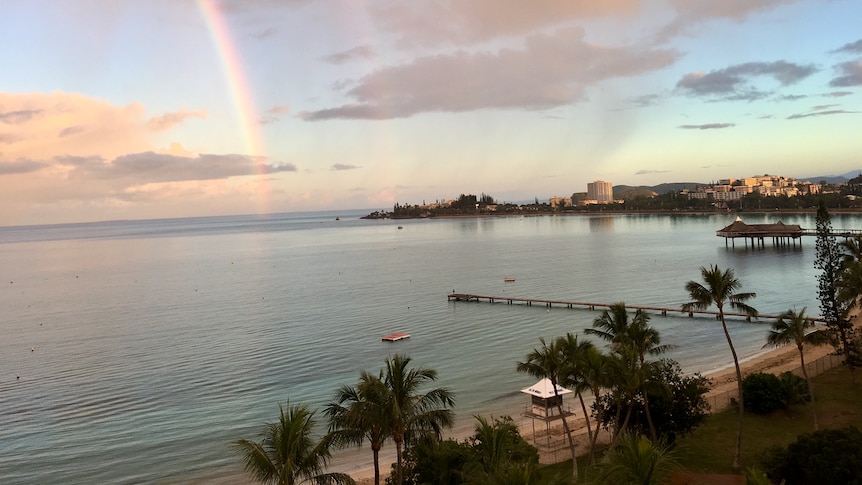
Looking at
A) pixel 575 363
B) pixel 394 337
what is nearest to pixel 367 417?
pixel 575 363

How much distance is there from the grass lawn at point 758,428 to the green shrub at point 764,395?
385mm

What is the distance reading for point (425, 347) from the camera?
5391 centimetres

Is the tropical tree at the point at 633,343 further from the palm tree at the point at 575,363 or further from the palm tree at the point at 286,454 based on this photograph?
the palm tree at the point at 286,454

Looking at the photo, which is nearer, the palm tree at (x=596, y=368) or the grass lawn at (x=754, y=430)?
the palm tree at (x=596, y=368)

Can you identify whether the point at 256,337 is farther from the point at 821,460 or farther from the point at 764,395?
the point at 821,460

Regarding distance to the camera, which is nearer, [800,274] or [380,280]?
[800,274]

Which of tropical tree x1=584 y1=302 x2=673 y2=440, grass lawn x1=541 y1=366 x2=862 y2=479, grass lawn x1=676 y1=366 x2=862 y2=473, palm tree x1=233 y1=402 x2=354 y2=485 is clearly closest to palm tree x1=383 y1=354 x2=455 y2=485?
palm tree x1=233 y1=402 x2=354 y2=485

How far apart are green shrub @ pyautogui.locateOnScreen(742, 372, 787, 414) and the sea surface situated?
1386cm

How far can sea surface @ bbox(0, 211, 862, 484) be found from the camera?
3431 cm

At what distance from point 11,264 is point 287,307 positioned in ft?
444

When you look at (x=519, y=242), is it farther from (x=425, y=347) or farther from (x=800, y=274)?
(x=425, y=347)

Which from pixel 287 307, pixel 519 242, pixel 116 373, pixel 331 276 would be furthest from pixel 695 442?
pixel 519 242

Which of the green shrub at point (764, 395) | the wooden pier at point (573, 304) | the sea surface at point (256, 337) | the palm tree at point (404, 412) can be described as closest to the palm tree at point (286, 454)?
the palm tree at point (404, 412)

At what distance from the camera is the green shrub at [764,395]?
93.7 ft
